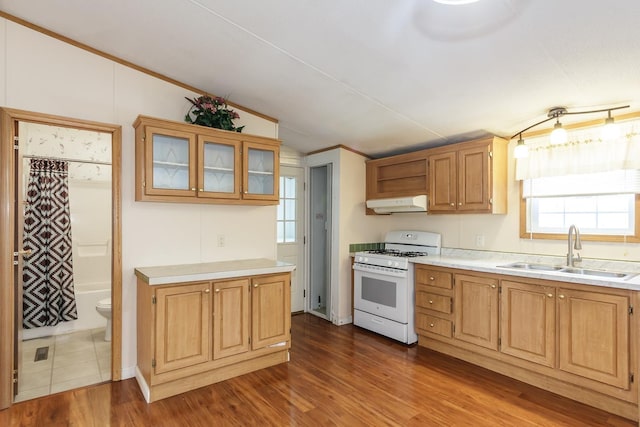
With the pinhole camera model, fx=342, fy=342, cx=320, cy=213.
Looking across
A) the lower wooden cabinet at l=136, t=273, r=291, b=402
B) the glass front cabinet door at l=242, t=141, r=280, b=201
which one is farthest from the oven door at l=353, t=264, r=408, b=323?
the glass front cabinet door at l=242, t=141, r=280, b=201

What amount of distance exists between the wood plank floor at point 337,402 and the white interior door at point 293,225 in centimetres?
155

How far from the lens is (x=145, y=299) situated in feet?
8.57

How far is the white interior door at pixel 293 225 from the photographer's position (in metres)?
4.53

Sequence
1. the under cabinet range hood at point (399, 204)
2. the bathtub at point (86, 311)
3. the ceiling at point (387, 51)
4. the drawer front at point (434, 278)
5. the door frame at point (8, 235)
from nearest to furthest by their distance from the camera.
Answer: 1. the ceiling at point (387, 51)
2. the door frame at point (8, 235)
3. the drawer front at point (434, 278)
4. the under cabinet range hood at point (399, 204)
5. the bathtub at point (86, 311)

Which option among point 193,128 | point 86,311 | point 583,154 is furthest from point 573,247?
point 86,311

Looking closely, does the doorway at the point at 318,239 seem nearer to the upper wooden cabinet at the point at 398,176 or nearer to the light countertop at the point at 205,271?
the upper wooden cabinet at the point at 398,176

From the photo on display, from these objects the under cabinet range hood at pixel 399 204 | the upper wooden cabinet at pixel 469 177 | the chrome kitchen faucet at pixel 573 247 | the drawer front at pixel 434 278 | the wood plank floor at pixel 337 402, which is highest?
the upper wooden cabinet at pixel 469 177

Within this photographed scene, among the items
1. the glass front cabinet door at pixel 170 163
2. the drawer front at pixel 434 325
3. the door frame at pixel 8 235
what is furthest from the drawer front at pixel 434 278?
the door frame at pixel 8 235

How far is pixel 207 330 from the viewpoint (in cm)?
269

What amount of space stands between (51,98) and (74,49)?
43cm

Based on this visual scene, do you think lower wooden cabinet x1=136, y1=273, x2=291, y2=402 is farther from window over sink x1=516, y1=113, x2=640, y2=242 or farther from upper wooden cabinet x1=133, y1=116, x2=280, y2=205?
window over sink x1=516, y1=113, x2=640, y2=242

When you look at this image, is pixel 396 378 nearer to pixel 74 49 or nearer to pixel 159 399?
pixel 159 399

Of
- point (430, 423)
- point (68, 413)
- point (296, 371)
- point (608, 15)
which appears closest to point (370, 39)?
point (608, 15)

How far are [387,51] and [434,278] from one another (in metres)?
2.17
